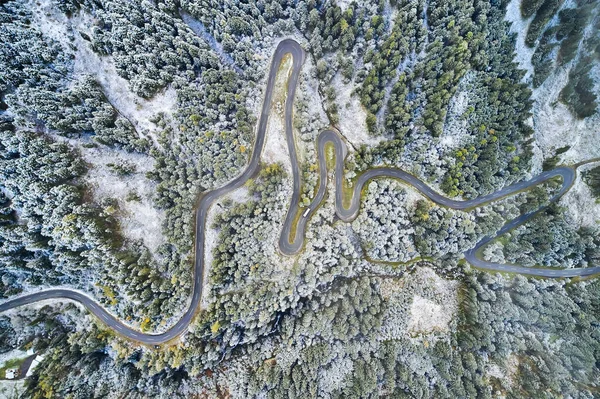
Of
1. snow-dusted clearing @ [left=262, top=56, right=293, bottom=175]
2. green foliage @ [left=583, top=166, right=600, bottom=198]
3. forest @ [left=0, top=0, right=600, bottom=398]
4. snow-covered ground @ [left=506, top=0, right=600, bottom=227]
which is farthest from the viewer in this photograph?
snow-covered ground @ [left=506, top=0, right=600, bottom=227]

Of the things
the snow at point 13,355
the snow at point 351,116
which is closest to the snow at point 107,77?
the snow at point 351,116

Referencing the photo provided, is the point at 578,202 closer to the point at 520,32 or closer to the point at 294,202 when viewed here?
the point at 520,32

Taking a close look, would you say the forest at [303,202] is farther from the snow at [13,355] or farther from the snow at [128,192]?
the snow at [13,355]

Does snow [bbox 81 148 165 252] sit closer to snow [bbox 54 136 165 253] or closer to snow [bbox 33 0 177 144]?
snow [bbox 54 136 165 253]

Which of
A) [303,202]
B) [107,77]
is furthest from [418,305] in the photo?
[107,77]

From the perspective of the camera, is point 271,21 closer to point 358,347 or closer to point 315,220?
point 315,220

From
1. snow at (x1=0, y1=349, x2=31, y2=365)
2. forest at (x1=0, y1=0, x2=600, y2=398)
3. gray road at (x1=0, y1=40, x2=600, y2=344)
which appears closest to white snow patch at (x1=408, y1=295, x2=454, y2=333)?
forest at (x1=0, y1=0, x2=600, y2=398)

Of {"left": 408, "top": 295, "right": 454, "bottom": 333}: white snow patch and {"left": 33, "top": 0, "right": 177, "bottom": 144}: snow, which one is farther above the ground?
{"left": 33, "top": 0, "right": 177, "bottom": 144}: snow

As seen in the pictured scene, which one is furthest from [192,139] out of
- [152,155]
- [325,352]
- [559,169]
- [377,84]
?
[559,169]
